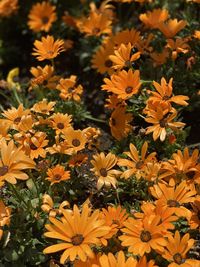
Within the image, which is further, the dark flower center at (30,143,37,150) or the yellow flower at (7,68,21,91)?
the yellow flower at (7,68,21,91)

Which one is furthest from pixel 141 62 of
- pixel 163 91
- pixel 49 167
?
pixel 49 167

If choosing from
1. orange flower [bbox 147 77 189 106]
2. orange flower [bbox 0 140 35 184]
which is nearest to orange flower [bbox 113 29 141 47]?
orange flower [bbox 147 77 189 106]

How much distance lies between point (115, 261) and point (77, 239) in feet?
0.67

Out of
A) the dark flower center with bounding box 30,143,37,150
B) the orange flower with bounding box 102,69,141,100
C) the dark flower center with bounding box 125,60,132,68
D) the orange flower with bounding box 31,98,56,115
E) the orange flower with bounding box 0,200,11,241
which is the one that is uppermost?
the dark flower center with bounding box 125,60,132,68

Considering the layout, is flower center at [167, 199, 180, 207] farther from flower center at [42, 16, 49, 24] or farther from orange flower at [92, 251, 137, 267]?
flower center at [42, 16, 49, 24]

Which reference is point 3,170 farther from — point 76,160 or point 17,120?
point 17,120

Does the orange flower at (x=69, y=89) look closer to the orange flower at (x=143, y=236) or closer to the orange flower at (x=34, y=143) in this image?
the orange flower at (x=34, y=143)

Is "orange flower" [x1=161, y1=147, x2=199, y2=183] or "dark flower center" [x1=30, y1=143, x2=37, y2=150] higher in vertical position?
"dark flower center" [x1=30, y1=143, x2=37, y2=150]

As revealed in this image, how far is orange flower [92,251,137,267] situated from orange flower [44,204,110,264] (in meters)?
0.07

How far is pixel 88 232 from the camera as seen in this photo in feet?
8.44

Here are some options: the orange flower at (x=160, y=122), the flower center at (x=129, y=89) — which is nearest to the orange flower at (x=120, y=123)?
the flower center at (x=129, y=89)

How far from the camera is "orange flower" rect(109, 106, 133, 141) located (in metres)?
3.47

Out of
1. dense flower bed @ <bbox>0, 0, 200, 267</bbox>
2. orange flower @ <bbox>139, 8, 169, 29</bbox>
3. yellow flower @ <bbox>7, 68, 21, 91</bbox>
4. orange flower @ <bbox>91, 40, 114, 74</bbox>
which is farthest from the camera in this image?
yellow flower @ <bbox>7, 68, 21, 91</bbox>

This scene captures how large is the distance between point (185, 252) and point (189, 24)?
6.74ft
